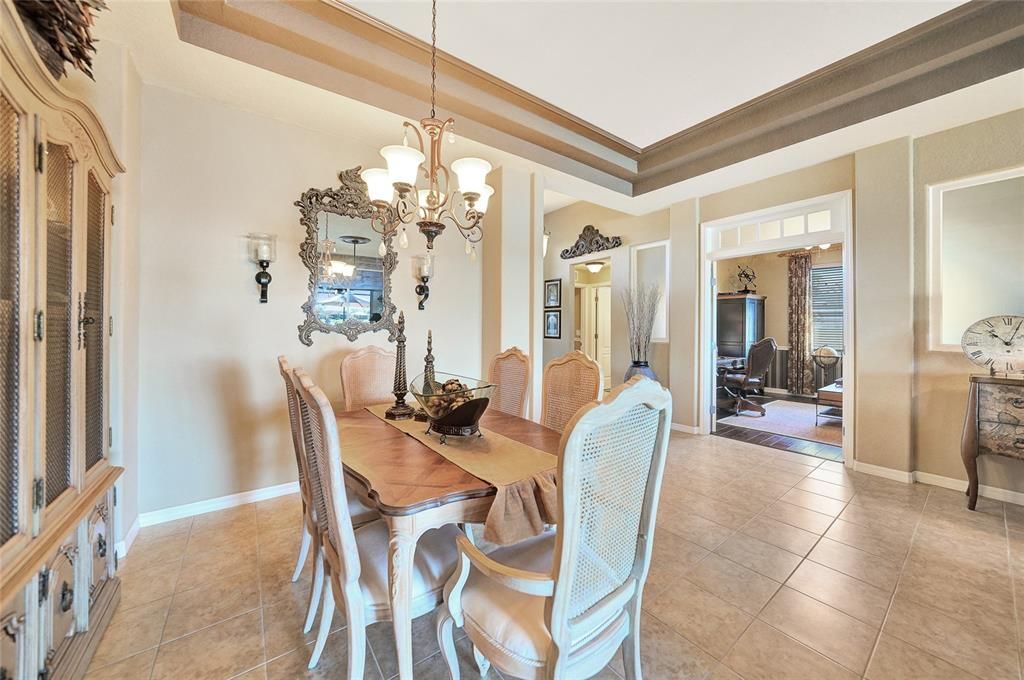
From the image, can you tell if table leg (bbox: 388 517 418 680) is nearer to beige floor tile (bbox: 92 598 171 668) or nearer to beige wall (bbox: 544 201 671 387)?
beige floor tile (bbox: 92 598 171 668)

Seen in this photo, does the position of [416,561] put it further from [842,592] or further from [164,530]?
[164,530]

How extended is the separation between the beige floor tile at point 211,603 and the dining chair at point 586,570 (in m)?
1.17

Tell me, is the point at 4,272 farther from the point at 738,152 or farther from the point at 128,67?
the point at 738,152

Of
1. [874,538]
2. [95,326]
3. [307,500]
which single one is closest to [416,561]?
[307,500]

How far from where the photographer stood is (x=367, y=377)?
105 inches

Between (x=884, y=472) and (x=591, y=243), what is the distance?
4014 mm

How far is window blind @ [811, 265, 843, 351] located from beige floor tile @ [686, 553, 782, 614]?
5.89 meters

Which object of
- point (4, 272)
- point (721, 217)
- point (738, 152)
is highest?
point (738, 152)

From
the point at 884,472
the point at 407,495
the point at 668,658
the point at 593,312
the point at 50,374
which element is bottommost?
the point at 668,658

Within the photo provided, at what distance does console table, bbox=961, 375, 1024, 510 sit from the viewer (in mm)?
2463

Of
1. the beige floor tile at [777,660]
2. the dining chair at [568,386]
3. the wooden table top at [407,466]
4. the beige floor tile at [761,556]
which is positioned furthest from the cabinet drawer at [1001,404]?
the wooden table top at [407,466]

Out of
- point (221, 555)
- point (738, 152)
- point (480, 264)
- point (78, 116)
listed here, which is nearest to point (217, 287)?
point (78, 116)

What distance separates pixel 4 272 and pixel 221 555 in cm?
177

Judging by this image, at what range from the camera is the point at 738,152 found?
139 inches
